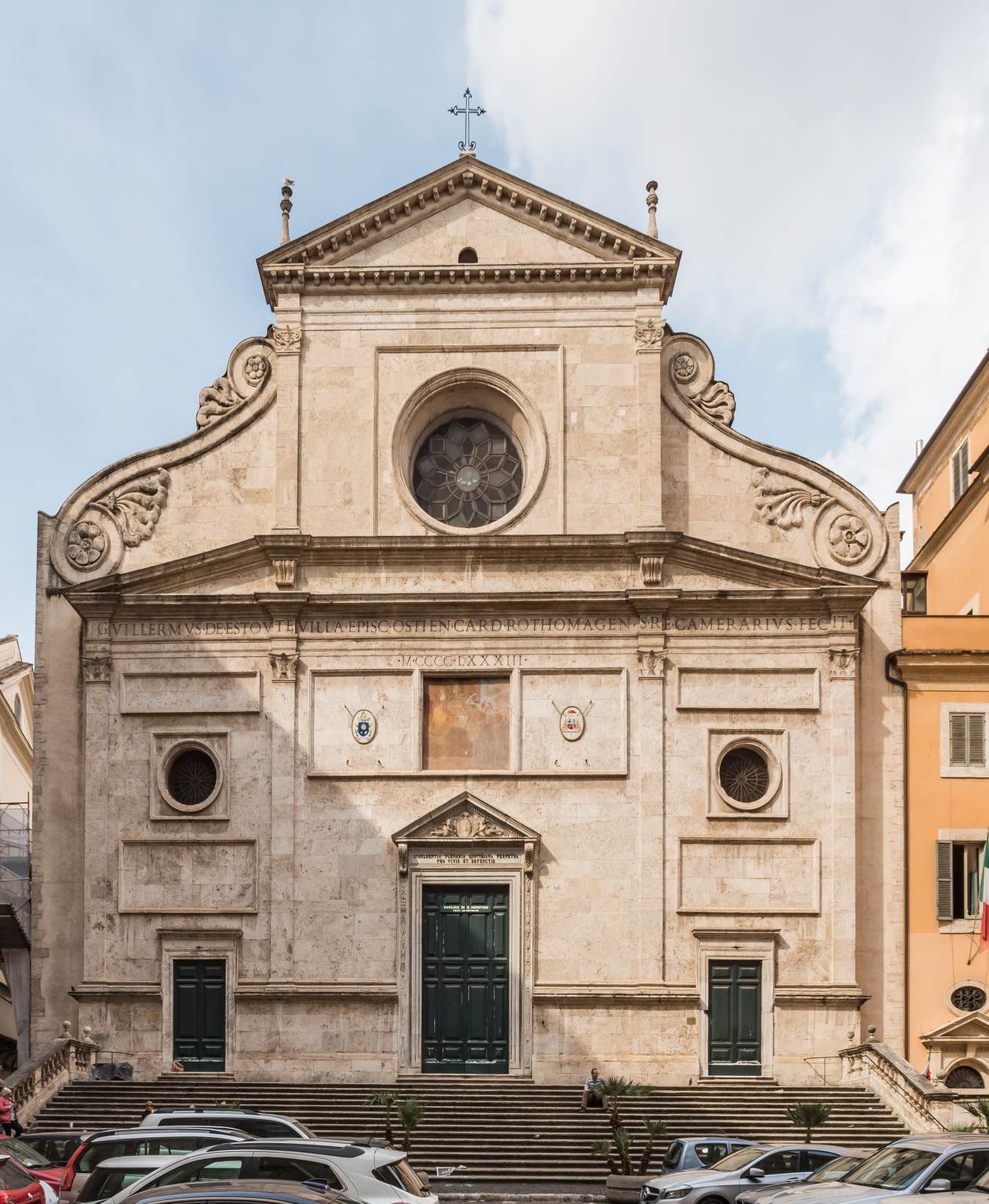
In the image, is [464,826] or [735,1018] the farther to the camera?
[464,826]

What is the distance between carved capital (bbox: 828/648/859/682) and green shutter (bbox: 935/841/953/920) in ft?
10.8

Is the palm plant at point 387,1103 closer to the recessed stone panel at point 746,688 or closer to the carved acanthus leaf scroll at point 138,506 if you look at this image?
the recessed stone panel at point 746,688

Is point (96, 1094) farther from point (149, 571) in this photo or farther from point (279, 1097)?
point (149, 571)

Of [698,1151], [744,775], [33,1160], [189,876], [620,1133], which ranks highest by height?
[744,775]

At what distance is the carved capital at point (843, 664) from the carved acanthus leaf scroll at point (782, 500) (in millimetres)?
2492

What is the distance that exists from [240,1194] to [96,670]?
69.0ft

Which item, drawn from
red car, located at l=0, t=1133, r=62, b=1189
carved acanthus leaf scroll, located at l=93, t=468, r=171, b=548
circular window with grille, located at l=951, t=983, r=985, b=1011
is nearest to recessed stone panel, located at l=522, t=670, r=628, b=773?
circular window with grille, located at l=951, t=983, r=985, b=1011

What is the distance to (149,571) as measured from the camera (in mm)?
33281

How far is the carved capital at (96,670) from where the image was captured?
3328 cm

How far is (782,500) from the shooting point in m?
33.6

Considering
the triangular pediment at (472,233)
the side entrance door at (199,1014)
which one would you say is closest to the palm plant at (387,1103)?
the side entrance door at (199,1014)

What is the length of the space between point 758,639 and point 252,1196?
69.2 feet

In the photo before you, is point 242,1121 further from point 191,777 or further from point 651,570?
point 651,570

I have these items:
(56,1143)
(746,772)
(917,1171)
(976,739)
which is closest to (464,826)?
(746,772)
